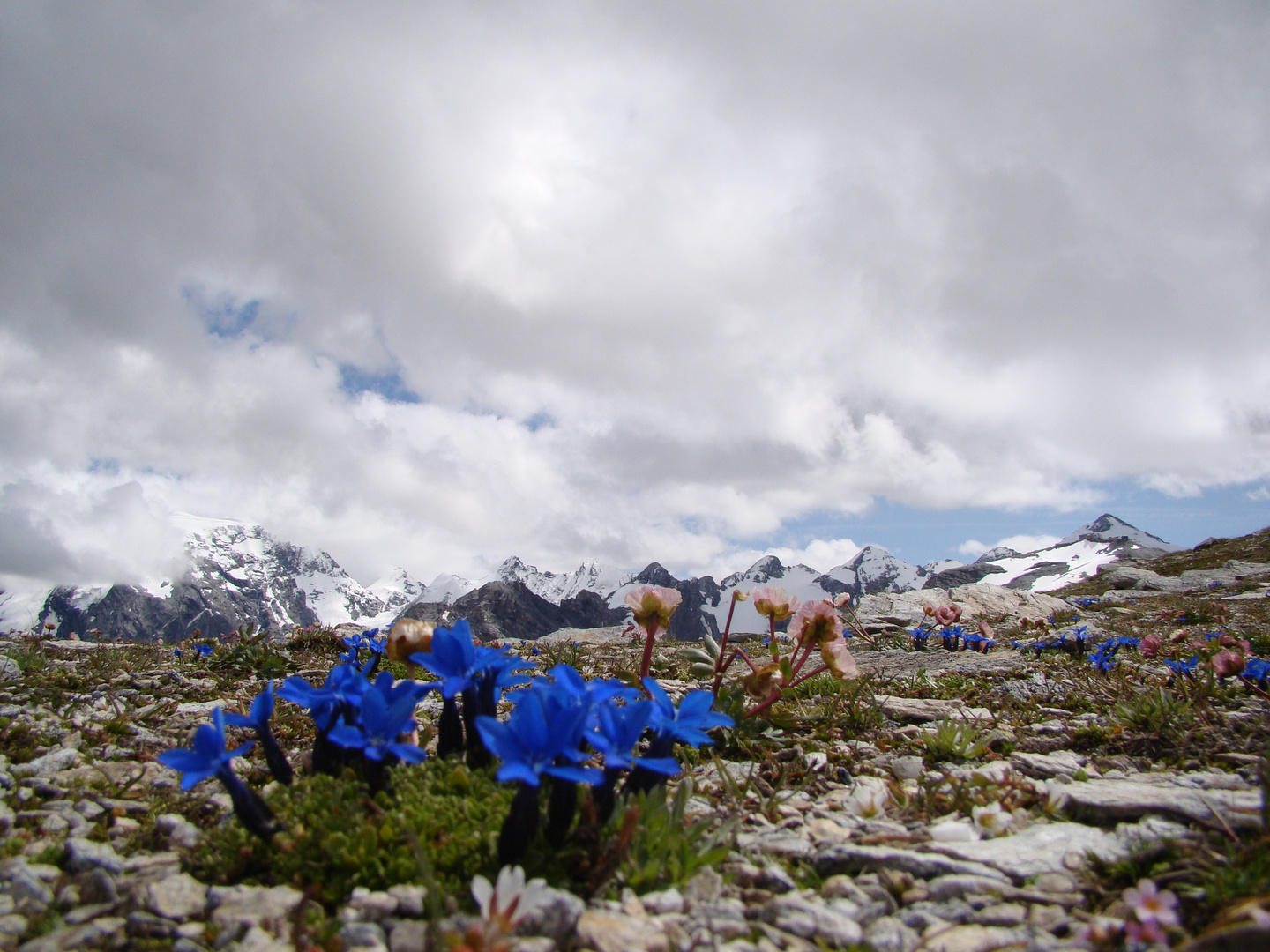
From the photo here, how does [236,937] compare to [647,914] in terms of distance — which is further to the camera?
[647,914]

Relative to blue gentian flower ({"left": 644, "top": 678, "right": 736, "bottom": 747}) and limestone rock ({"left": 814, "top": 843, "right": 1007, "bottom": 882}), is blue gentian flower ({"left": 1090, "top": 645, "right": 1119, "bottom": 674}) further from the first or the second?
blue gentian flower ({"left": 644, "top": 678, "right": 736, "bottom": 747})

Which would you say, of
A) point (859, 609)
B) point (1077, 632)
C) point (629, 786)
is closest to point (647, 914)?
point (629, 786)

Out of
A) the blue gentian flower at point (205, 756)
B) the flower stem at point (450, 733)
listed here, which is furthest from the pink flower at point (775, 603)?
the blue gentian flower at point (205, 756)

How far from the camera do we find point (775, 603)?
4.79 m

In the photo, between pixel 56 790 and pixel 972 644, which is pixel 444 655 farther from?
pixel 972 644

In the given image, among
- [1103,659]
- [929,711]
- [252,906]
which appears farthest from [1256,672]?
[252,906]

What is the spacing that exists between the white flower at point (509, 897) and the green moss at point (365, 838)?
0.82ft

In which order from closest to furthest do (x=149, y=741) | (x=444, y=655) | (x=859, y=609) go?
(x=444, y=655), (x=149, y=741), (x=859, y=609)

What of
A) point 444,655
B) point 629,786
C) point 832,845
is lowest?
point 832,845

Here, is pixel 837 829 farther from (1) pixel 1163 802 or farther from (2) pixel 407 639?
(2) pixel 407 639

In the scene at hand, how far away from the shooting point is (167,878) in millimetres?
2307

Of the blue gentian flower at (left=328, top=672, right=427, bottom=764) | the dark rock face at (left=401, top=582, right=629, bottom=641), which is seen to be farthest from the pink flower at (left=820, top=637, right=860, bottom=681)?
the dark rock face at (left=401, top=582, right=629, bottom=641)

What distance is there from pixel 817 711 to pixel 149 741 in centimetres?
478

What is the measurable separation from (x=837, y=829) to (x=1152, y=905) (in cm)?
125
